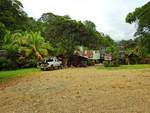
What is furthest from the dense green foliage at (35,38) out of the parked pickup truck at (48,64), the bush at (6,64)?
the parked pickup truck at (48,64)

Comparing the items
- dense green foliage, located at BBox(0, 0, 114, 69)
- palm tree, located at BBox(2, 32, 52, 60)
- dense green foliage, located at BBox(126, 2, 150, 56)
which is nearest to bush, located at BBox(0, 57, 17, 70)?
dense green foliage, located at BBox(0, 0, 114, 69)

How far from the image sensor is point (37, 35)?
49469mm

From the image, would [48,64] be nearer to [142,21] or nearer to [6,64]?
[6,64]

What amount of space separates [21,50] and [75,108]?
36218mm

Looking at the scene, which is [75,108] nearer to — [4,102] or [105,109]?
[105,109]

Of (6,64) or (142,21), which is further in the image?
(6,64)

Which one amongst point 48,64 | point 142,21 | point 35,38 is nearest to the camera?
point 142,21

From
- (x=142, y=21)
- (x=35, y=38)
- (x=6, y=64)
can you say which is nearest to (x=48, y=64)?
(x=35, y=38)

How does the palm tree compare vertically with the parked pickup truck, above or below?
above

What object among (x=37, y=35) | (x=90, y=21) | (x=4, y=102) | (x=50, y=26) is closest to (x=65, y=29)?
(x=50, y=26)

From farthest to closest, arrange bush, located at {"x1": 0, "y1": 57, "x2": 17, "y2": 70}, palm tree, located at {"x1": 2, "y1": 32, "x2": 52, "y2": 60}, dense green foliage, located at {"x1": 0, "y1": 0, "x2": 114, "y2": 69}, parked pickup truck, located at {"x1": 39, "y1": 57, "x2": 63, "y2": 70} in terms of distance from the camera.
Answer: palm tree, located at {"x1": 2, "y1": 32, "x2": 52, "y2": 60}
bush, located at {"x1": 0, "y1": 57, "x2": 17, "y2": 70}
parked pickup truck, located at {"x1": 39, "y1": 57, "x2": 63, "y2": 70}
dense green foliage, located at {"x1": 0, "y1": 0, "x2": 114, "y2": 69}

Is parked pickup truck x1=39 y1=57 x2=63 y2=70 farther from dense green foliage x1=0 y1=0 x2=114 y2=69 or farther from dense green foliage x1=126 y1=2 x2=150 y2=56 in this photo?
dense green foliage x1=126 y1=2 x2=150 y2=56

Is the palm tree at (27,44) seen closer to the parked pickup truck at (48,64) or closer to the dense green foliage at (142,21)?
the parked pickup truck at (48,64)

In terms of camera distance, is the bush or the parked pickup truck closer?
the parked pickup truck
